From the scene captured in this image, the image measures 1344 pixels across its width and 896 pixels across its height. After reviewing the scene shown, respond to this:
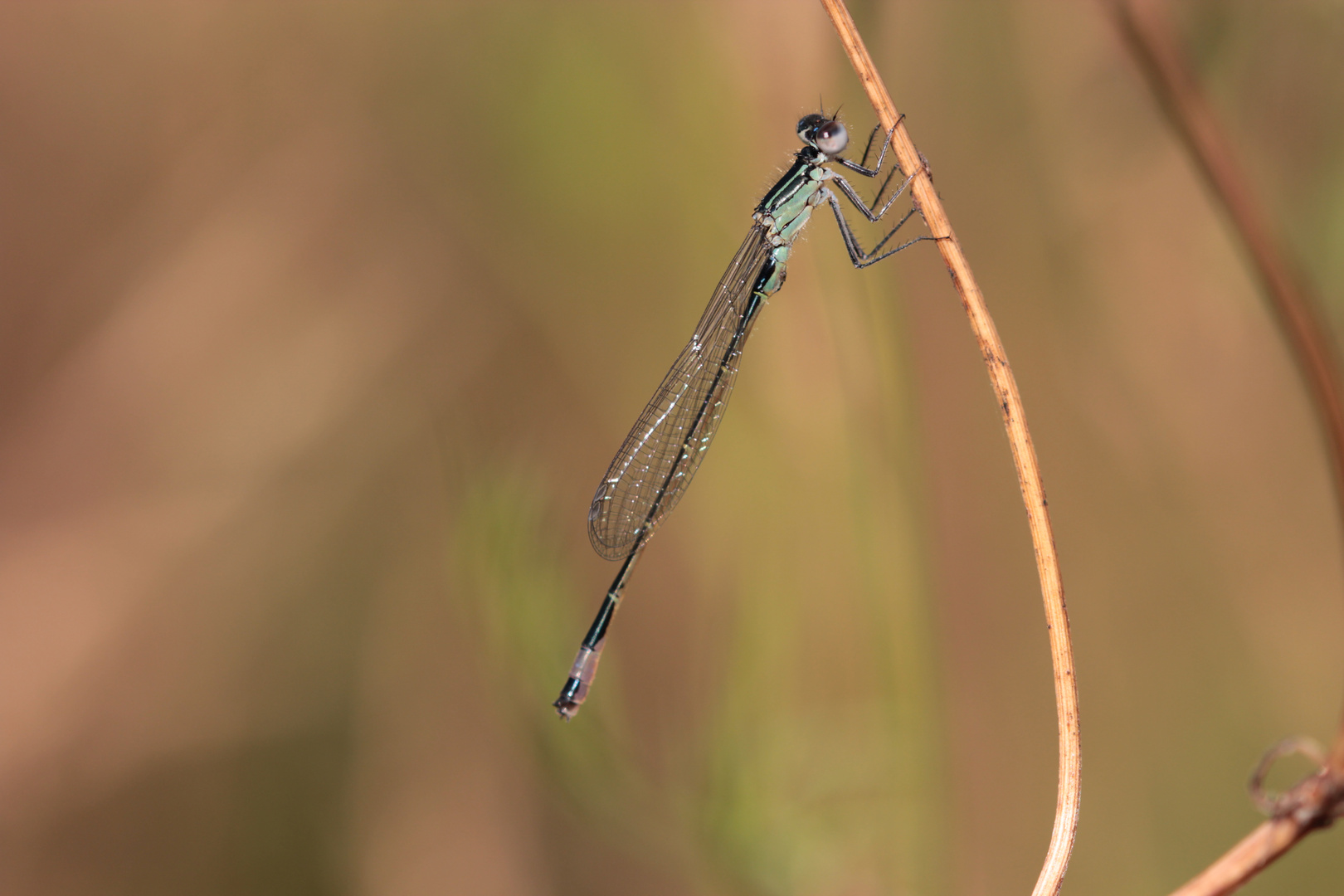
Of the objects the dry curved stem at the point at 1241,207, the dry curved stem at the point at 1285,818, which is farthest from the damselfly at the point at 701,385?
the dry curved stem at the point at 1285,818

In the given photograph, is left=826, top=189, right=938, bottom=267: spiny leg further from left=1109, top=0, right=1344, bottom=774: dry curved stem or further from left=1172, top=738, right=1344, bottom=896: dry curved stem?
left=1172, top=738, right=1344, bottom=896: dry curved stem

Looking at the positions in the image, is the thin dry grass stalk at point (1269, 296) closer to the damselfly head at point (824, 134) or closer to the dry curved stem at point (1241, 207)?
the dry curved stem at point (1241, 207)

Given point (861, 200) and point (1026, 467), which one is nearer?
point (1026, 467)

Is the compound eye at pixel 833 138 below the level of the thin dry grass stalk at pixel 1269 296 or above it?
above

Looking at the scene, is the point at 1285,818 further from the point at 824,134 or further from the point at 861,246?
the point at 824,134

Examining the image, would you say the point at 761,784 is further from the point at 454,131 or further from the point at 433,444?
the point at 454,131

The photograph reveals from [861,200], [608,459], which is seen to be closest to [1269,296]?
[861,200]
